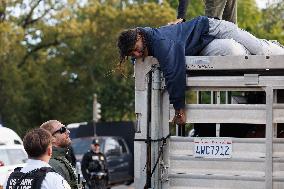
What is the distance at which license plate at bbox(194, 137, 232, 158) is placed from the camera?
5.79 m

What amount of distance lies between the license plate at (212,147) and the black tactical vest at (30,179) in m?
1.14

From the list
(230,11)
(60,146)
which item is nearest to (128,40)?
(60,146)

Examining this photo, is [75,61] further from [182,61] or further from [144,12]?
[182,61]

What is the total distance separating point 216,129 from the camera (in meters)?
5.87

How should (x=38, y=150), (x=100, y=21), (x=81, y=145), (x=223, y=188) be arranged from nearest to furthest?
(x=38, y=150), (x=223, y=188), (x=81, y=145), (x=100, y=21)

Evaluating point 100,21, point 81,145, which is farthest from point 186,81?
point 100,21

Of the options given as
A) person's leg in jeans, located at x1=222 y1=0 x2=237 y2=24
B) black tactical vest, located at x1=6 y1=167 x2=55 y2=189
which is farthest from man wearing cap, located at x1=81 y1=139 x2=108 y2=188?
black tactical vest, located at x1=6 y1=167 x2=55 y2=189

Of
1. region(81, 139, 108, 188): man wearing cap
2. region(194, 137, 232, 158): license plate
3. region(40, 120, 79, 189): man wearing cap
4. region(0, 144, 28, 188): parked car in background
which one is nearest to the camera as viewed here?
Answer: region(194, 137, 232, 158): license plate

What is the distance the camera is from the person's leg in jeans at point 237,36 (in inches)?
252

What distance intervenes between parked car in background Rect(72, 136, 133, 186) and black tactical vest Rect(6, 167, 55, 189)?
59.9 ft

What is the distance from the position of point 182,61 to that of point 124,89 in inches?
1296

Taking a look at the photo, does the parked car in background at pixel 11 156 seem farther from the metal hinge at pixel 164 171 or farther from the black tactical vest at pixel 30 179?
the black tactical vest at pixel 30 179

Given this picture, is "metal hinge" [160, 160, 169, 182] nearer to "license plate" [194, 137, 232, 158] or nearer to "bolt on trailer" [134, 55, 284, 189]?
"bolt on trailer" [134, 55, 284, 189]

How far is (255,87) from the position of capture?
5797mm
